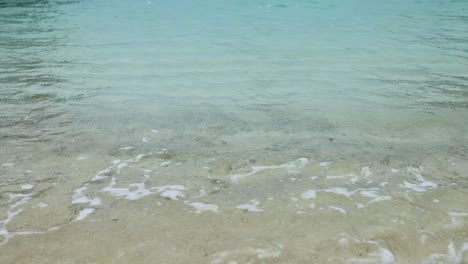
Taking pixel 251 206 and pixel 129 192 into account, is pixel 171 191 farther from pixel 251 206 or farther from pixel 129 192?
pixel 251 206

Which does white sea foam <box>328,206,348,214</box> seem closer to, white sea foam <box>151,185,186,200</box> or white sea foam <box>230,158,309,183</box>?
white sea foam <box>230,158,309,183</box>

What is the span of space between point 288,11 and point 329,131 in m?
17.7

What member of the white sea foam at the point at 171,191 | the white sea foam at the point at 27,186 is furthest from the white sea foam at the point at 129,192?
the white sea foam at the point at 27,186

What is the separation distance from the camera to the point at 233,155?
5023 millimetres

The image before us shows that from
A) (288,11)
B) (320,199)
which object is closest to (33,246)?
(320,199)

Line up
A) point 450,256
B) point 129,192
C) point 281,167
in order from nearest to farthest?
point 450,256 < point 129,192 < point 281,167

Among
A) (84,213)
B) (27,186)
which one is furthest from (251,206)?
(27,186)

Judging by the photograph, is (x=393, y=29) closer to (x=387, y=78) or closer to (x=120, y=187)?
(x=387, y=78)

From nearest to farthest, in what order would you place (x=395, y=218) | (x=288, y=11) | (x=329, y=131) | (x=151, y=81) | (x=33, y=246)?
(x=33, y=246)
(x=395, y=218)
(x=329, y=131)
(x=151, y=81)
(x=288, y=11)

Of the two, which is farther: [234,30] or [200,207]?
[234,30]

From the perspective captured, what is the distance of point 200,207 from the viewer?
154 inches

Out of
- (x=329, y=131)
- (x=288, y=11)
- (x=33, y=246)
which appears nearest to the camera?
(x=33, y=246)

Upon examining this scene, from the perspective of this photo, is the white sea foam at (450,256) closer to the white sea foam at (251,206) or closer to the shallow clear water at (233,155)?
the shallow clear water at (233,155)

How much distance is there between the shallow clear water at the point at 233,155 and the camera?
338 cm
